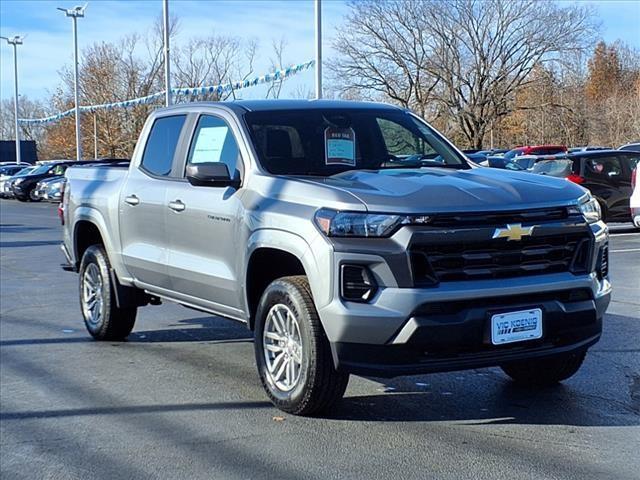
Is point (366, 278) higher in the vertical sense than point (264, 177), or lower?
lower

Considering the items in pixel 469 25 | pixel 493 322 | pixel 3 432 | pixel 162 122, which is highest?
pixel 469 25

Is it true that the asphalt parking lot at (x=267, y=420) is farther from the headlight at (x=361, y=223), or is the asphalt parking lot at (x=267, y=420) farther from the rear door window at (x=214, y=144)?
the rear door window at (x=214, y=144)

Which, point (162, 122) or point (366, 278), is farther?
point (162, 122)

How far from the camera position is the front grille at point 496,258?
15.6 feet

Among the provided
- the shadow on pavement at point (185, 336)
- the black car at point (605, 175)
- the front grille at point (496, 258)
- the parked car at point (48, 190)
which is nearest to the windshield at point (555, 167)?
the black car at point (605, 175)

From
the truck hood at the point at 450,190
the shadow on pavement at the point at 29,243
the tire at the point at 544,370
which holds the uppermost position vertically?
the truck hood at the point at 450,190

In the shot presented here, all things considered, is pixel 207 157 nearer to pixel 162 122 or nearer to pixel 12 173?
pixel 162 122

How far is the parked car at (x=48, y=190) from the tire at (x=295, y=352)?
30988 mm

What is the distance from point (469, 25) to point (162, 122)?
4359 centimetres

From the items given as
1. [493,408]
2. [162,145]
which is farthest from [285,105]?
[493,408]

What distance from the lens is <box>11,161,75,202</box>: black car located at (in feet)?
133

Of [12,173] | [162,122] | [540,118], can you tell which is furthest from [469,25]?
[162,122]

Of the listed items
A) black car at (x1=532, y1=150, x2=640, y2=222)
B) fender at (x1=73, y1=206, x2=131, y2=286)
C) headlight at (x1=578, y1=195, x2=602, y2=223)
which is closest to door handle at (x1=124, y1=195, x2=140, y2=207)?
fender at (x1=73, y1=206, x2=131, y2=286)

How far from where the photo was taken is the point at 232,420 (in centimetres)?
541
